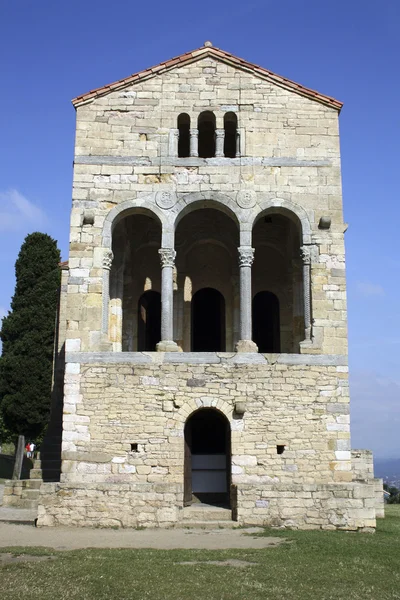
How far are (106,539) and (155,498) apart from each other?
1.95 meters

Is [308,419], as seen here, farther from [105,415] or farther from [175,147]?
[175,147]

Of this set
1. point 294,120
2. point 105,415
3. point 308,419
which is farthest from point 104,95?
point 308,419

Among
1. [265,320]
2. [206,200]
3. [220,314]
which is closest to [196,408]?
[220,314]

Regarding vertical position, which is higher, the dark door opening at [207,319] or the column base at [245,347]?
the dark door opening at [207,319]

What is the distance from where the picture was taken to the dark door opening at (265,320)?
65.7 feet

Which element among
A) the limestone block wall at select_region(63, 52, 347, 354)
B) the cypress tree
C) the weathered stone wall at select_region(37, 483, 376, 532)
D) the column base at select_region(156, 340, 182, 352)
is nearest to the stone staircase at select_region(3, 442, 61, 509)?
the cypress tree

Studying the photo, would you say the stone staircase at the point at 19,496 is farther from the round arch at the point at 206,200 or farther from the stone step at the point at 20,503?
the round arch at the point at 206,200

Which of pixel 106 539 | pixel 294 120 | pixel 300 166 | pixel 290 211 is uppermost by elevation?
pixel 294 120

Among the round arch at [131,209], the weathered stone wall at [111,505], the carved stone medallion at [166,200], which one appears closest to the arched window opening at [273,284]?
the carved stone medallion at [166,200]

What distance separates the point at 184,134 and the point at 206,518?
10560mm

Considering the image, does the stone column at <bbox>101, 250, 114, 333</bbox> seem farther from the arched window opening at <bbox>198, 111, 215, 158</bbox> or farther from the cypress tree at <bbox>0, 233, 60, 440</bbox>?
the cypress tree at <bbox>0, 233, 60, 440</bbox>

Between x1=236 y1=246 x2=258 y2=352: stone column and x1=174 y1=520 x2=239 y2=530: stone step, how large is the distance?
406cm

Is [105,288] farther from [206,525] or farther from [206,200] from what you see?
[206,525]

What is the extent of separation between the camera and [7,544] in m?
12.0
